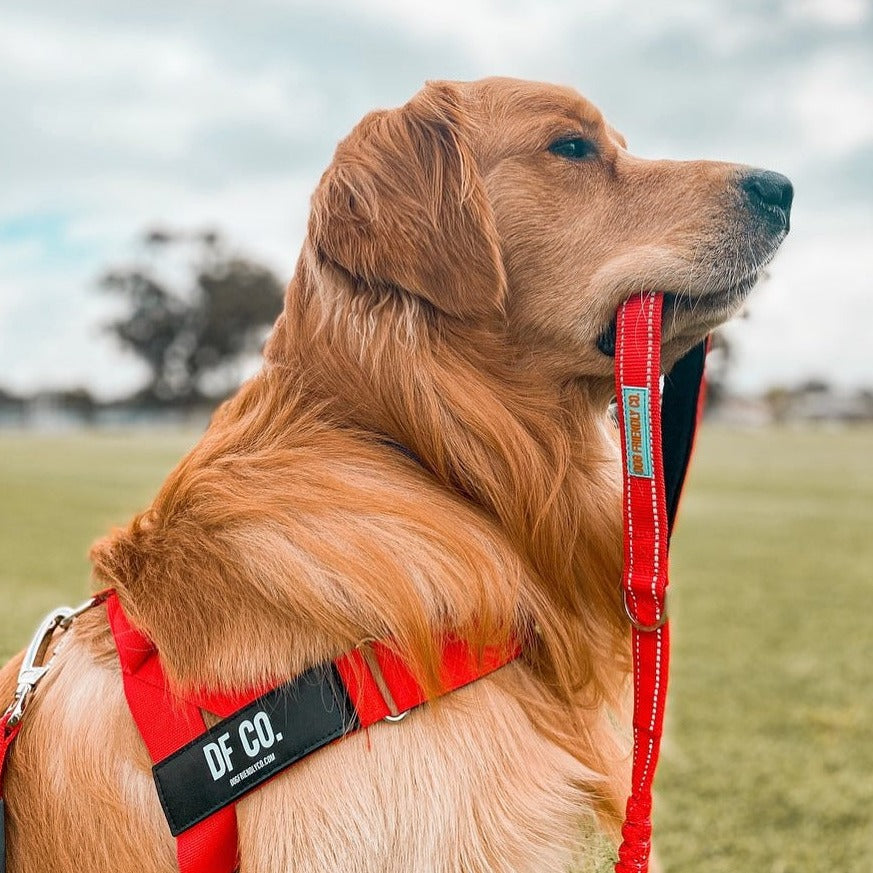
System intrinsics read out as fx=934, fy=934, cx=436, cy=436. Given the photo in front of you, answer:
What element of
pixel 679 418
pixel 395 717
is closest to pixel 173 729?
pixel 395 717

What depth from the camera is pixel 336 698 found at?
1895 mm

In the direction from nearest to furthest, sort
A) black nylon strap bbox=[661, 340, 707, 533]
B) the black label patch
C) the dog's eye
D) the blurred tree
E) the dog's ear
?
the black label patch < the dog's ear < black nylon strap bbox=[661, 340, 707, 533] < the dog's eye < the blurred tree

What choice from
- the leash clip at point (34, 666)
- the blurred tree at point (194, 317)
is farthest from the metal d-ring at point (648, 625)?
the blurred tree at point (194, 317)

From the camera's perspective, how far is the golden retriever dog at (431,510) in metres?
1.93

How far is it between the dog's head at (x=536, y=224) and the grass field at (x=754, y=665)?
1048mm

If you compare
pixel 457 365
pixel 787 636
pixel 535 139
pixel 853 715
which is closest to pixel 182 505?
pixel 457 365

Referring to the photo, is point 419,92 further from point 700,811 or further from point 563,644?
point 700,811

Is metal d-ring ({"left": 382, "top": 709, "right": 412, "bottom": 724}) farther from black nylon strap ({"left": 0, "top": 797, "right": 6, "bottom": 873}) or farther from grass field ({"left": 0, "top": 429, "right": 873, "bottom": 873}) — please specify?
grass field ({"left": 0, "top": 429, "right": 873, "bottom": 873})

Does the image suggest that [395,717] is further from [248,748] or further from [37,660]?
[37,660]

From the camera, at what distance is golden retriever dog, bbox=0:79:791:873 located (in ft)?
6.35

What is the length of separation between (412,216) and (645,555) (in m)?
0.98

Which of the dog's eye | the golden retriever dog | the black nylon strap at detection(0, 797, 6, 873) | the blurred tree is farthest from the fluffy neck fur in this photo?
the blurred tree

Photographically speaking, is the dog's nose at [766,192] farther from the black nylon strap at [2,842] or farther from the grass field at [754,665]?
the black nylon strap at [2,842]

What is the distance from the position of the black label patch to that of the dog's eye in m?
1.54
